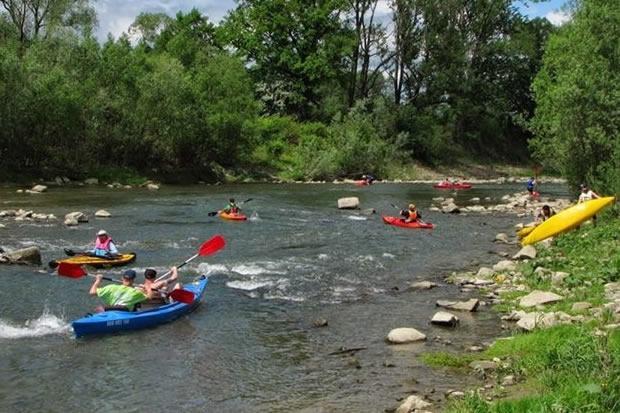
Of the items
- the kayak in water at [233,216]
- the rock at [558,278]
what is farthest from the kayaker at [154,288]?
the kayak in water at [233,216]

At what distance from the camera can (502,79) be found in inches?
Result: 2450

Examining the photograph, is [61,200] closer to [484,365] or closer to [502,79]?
[484,365]

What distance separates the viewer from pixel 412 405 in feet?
23.4

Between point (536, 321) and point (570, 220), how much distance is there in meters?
8.71

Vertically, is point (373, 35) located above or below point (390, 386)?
above

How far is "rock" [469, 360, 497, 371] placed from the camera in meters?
8.35

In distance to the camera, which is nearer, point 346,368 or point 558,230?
point 346,368

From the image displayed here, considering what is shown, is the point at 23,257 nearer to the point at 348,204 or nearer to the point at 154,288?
the point at 154,288

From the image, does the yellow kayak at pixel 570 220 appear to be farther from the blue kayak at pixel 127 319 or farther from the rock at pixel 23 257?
the rock at pixel 23 257

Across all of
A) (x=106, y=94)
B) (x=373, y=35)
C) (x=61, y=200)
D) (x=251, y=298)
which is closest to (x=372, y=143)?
(x=373, y=35)

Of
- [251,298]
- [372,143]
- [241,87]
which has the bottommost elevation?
[251,298]

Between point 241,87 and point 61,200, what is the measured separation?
18620 millimetres

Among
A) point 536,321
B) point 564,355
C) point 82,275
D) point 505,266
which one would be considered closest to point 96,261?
point 82,275

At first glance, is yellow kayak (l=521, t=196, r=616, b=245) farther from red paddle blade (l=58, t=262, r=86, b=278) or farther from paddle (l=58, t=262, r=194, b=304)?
red paddle blade (l=58, t=262, r=86, b=278)
